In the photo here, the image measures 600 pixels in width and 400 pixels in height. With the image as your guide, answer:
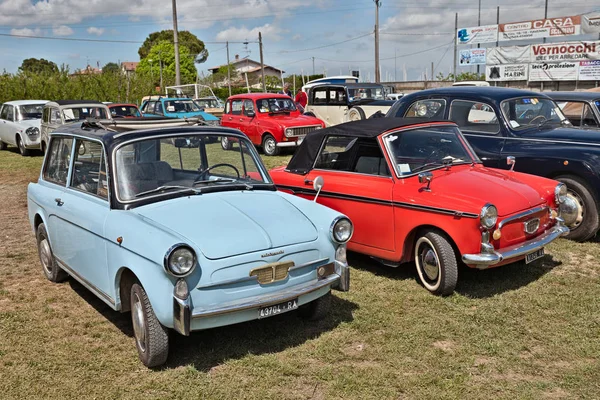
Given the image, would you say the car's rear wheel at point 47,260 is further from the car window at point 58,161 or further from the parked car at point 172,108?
the parked car at point 172,108

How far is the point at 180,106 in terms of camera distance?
67.9ft

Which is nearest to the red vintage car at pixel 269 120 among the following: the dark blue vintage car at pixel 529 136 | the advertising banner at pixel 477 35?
the dark blue vintage car at pixel 529 136

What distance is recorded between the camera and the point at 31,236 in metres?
8.45

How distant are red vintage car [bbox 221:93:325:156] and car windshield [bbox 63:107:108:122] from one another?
3731 millimetres

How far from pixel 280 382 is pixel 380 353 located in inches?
34.1

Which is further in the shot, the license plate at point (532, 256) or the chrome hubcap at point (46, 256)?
the chrome hubcap at point (46, 256)

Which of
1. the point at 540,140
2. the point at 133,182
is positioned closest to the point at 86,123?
the point at 133,182

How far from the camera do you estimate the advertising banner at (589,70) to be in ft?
111

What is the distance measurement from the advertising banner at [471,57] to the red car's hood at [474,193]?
125 ft

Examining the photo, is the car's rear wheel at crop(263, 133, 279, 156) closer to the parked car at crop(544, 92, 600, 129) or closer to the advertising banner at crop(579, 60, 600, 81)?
the parked car at crop(544, 92, 600, 129)

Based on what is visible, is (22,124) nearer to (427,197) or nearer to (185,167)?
(185,167)

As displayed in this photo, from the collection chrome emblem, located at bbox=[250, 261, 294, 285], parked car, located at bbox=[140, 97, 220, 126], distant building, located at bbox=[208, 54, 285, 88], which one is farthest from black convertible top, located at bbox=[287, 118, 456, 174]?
distant building, located at bbox=[208, 54, 285, 88]

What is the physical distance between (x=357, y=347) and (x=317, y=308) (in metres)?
0.53

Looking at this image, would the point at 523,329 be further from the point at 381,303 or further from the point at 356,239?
the point at 356,239
